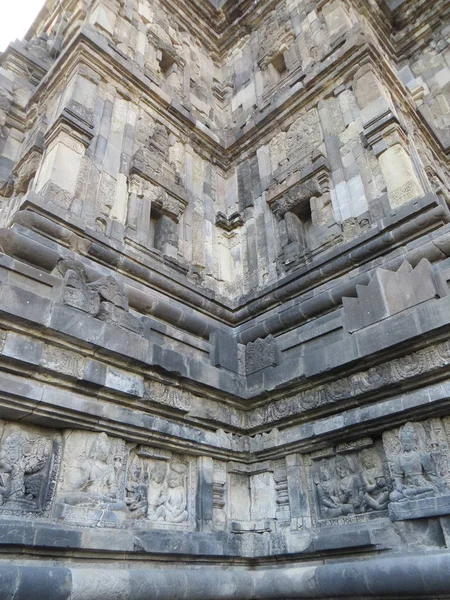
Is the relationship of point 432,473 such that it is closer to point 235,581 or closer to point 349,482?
point 349,482

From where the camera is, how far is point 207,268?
31.1 ft

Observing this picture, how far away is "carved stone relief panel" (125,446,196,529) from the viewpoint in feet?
19.1

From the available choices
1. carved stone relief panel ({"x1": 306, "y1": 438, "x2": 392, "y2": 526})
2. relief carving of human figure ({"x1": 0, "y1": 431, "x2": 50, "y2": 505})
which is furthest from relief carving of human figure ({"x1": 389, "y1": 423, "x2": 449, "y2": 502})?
relief carving of human figure ({"x1": 0, "y1": 431, "x2": 50, "y2": 505})

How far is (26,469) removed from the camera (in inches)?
196

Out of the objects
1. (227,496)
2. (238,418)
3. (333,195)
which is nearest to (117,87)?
(333,195)

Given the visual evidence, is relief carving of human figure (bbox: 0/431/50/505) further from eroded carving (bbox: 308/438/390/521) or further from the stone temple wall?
eroded carving (bbox: 308/438/390/521)

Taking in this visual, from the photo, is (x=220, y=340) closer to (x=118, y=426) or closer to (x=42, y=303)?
(x=118, y=426)

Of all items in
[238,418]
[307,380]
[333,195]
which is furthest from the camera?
[333,195]

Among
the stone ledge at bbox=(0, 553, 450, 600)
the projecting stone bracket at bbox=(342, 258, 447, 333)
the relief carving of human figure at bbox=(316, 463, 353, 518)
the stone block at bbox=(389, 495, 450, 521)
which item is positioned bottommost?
the stone ledge at bbox=(0, 553, 450, 600)

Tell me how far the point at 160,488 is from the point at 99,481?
111 cm

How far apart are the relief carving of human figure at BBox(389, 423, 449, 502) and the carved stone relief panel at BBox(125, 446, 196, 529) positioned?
2.74m

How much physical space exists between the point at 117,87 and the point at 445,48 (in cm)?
1040

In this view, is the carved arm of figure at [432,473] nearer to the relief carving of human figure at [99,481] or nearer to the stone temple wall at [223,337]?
the stone temple wall at [223,337]

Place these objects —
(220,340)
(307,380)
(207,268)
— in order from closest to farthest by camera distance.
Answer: (307,380) → (220,340) → (207,268)
